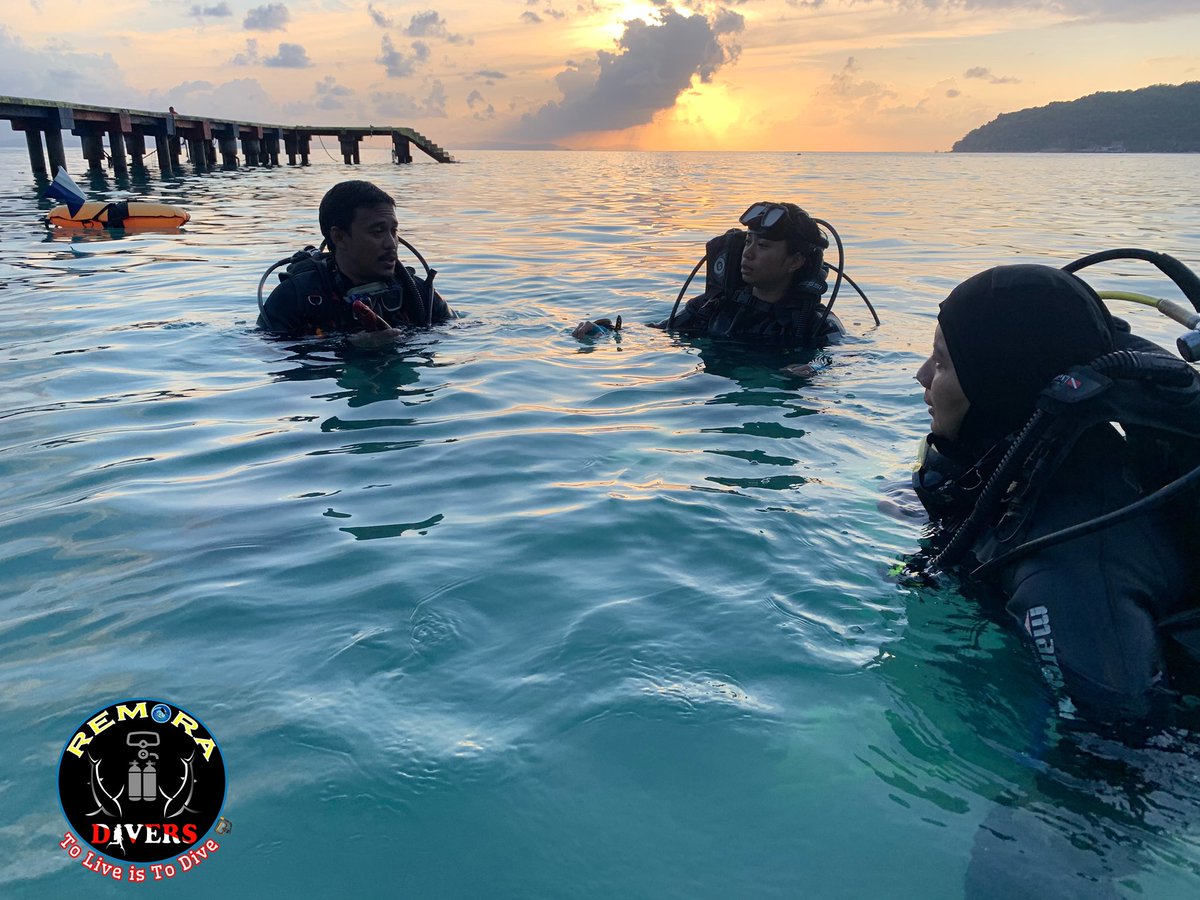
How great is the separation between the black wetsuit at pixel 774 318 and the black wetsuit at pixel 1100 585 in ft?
15.6

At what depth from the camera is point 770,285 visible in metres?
7.16

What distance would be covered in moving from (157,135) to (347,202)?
34078 millimetres

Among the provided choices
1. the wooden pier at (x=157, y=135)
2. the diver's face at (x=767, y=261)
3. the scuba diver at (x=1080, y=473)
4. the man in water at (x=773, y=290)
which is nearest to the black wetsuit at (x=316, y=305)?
the man in water at (x=773, y=290)

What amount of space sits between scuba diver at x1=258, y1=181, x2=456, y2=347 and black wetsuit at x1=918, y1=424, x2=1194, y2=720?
212 inches

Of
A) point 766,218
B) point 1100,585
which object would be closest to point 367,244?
point 766,218

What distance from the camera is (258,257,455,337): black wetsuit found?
6.86 meters

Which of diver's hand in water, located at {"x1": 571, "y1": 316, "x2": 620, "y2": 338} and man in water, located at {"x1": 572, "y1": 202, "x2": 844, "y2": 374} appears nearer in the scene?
man in water, located at {"x1": 572, "y1": 202, "x2": 844, "y2": 374}

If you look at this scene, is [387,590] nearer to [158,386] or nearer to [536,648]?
[536,648]

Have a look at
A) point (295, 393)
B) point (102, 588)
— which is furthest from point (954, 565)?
point (295, 393)

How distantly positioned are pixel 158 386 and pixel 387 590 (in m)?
3.83

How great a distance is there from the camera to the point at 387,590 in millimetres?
3178

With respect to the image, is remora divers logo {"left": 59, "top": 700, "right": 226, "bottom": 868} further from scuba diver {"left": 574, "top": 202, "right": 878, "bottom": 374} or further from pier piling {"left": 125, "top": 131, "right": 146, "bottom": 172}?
pier piling {"left": 125, "top": 131, "right": 146, "bottom": 172}

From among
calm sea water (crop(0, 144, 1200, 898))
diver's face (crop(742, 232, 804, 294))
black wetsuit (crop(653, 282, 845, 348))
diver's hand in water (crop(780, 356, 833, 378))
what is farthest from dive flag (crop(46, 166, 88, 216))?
diver's hand in water (crop(780, 356, 833, 378))

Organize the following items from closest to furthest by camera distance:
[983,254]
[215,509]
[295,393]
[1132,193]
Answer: [215,509]
[295,393]
[983,254]
[1132,193]
